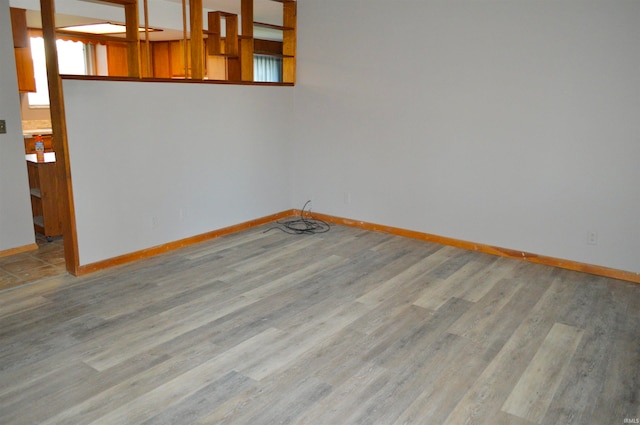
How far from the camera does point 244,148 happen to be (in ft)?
17.2

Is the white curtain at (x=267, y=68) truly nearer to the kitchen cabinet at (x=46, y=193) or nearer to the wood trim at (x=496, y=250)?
the wood trim at (x=496, y=250)

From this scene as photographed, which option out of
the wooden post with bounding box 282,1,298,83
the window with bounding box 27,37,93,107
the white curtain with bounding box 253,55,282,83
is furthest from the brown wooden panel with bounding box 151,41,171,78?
the wooden post with bounding box 282,1,298,83

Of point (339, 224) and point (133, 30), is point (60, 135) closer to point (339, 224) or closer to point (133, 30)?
point (133, 30)

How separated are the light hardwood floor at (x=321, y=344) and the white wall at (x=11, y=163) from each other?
883mm

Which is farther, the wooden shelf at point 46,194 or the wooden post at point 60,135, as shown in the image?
the wooden shelf at point 46,194

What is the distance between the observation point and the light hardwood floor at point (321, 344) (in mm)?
2365

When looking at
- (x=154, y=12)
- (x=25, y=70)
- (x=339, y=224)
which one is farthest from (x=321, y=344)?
(x=25, y=70)

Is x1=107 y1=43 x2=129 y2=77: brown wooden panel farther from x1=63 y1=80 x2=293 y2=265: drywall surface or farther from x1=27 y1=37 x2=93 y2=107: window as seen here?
x1=63 y1=80 x2=293 y2=265: drywall surface

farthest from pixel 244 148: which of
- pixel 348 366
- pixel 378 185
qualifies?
pixel 348 366

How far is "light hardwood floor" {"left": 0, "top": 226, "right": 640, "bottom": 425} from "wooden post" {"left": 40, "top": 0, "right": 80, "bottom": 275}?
0.92 feet

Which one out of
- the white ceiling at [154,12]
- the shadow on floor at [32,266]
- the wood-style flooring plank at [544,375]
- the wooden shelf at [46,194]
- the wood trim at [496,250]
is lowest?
the shadow on floor at [32,266]

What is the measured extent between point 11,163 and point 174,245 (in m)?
1.52

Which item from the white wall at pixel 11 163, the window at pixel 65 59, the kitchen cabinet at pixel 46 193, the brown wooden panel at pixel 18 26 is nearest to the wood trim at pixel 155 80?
the white wall at pixel 11 163

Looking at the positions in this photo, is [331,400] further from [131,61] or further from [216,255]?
[131,61]
